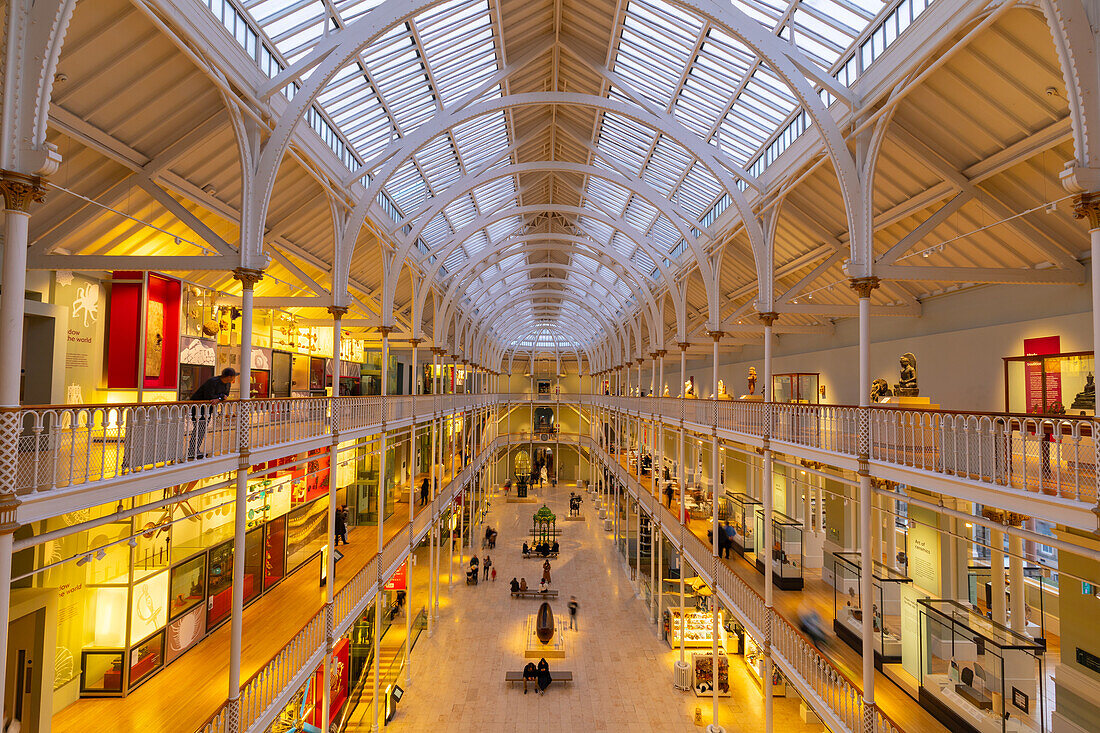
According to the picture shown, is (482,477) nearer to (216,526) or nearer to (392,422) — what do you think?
(392,422)

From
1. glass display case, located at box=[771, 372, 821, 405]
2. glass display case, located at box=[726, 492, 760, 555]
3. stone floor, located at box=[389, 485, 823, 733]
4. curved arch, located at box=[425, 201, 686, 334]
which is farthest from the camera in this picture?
A: curved arch, located at box=[425, 201, 686, 334]

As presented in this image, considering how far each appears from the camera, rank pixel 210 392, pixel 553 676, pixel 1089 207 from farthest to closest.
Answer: pixel 553 676, pixel 210 392, pixel 1089 207

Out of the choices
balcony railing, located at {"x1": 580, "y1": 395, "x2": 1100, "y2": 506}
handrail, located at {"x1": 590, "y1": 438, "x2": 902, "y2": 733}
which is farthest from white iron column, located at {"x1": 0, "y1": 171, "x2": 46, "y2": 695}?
handrail, located at {"x1": 590, "y1": 438, "x2": 902, "y2": 733}

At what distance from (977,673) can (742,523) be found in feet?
37.5

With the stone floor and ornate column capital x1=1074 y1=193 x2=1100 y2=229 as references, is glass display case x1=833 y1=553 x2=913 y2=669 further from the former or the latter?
ornate column capital x1=1074 y1=193 x2=1100 y2=229

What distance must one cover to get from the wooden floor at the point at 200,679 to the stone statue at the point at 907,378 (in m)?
16.5

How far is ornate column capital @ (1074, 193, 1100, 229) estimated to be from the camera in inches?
227

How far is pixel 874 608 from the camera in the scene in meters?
12.7

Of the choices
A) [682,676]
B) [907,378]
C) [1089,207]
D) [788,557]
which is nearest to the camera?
[1089,207]

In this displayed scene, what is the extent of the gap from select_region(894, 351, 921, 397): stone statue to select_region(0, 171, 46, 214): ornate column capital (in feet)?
54.4

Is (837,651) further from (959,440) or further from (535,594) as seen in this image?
(535,594)

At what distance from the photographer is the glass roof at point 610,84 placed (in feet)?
39.2

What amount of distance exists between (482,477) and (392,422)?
2540 cm

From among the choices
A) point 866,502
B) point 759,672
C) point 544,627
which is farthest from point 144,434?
point 759,672
